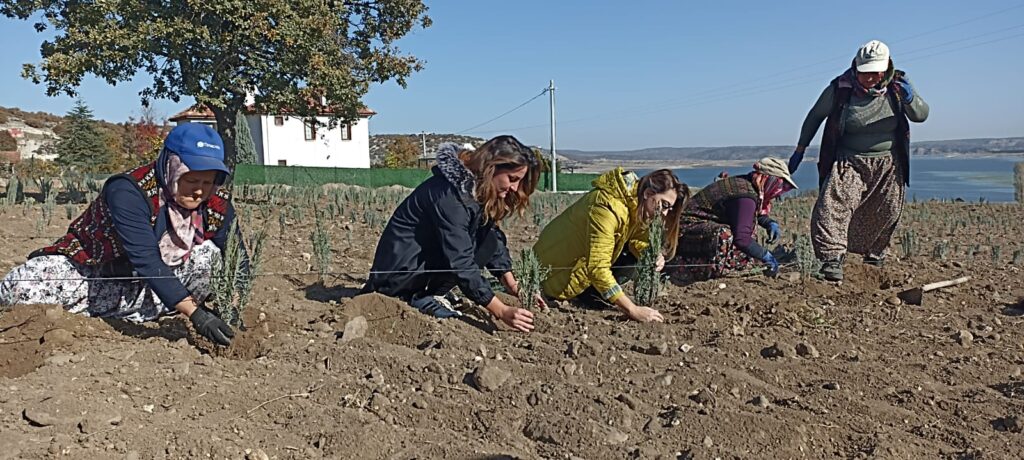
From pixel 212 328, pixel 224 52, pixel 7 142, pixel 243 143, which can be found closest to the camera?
pixel 212 328

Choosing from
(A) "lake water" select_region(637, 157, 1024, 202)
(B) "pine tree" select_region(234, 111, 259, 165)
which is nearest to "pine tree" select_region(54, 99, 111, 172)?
(B) "pine tree" select_region(234, 111, 259, 165)

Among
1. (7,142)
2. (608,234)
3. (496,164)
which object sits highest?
(7,142)

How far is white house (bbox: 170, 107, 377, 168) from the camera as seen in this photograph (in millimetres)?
42625

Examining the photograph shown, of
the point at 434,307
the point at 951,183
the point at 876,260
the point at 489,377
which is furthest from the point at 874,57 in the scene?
the point at 951,183

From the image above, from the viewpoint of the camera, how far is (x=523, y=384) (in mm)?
2852

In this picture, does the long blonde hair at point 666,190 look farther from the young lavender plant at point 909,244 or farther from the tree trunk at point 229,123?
the tree trunk at point 229,123

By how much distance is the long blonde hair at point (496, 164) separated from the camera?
11.9 ft

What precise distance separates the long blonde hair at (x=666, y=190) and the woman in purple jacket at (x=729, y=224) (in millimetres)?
780

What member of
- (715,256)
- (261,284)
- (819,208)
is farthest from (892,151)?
(261,284)

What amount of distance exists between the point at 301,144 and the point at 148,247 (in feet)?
137

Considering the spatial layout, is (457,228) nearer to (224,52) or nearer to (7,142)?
(224,52)

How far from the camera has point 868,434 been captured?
2.50 m

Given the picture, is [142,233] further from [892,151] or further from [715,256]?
[892,151]

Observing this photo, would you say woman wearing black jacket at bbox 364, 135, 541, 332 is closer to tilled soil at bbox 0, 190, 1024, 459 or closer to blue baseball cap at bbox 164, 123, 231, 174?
tilled soil at bbox 0, 190, 1024, 459
